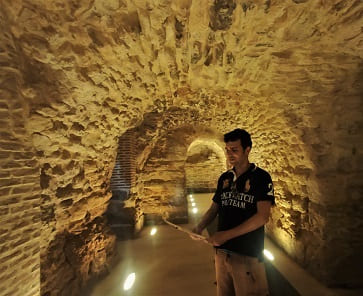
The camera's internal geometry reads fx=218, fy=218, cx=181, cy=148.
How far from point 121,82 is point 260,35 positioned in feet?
5.71

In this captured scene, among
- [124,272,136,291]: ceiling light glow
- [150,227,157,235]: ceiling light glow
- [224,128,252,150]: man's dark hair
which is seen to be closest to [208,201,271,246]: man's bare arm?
[224,128,252,150]: man's dark hair

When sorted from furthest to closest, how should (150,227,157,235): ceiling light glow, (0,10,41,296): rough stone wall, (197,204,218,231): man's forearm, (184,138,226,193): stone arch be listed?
(184,138,226,193): stone arch
(150,227,157,235): ceiling light glow
(197,204,218,231): man's forearm
(0,10,41,296): rough stone wall

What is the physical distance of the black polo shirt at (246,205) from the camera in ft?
5.98

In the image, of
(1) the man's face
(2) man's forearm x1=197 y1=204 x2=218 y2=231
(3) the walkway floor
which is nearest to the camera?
(1) the man's face

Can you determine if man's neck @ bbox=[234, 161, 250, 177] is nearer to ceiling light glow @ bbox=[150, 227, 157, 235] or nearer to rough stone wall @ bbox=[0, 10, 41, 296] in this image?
rough stone wall @ bbox=[0, 10, 41, 296]

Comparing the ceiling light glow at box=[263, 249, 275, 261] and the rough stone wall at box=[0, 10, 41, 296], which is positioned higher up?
the rough stone wall at box=[0, 10, 41, 296]

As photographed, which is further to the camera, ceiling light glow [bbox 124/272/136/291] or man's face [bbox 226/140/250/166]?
ceiling light glow [bbox 124/272/136/291]

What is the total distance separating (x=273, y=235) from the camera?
4852 mm

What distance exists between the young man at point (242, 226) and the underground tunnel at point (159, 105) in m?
1.12


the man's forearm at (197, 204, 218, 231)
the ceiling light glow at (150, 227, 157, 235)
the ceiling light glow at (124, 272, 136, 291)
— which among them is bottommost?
the ceiling light glow at (124, 272, 136, 291)

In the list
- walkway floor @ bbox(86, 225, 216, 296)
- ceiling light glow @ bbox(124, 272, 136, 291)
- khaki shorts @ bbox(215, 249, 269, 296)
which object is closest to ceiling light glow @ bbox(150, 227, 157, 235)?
walkway floor @ bbox(86, 225, 216, 296)

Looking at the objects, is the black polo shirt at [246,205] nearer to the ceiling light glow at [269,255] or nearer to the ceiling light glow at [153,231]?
the ceiling light glow at [269,255]

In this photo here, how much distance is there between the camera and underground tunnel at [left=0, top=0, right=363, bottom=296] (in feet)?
5.94

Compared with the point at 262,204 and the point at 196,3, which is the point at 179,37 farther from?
the point at 262,204
